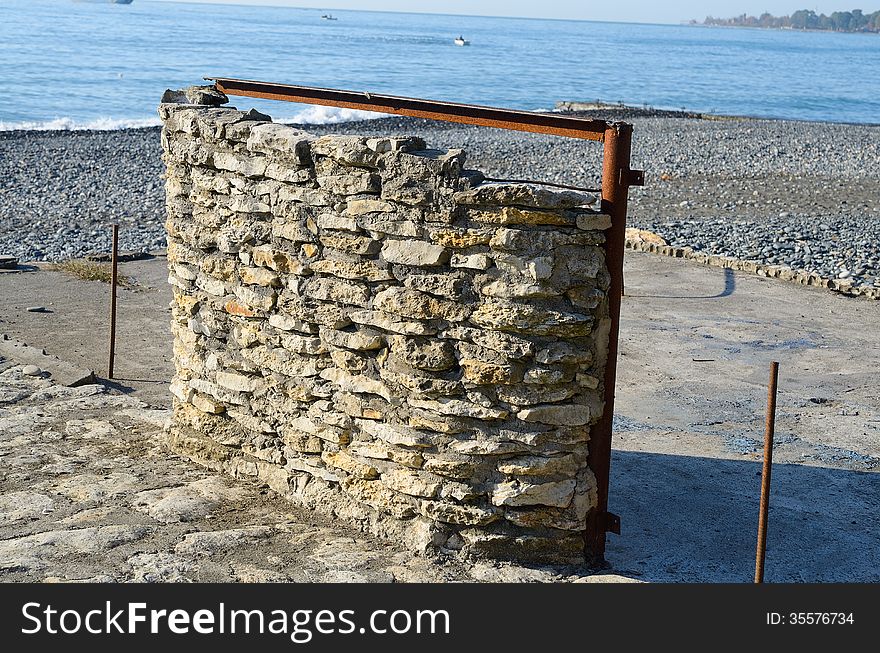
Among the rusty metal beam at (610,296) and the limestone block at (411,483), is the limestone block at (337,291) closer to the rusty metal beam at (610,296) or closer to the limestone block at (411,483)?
the limestone block at (411,483)

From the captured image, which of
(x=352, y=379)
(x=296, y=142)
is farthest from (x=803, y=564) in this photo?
(x=296, y=142)

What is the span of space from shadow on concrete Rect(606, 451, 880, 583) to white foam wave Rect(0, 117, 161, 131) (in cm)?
3337

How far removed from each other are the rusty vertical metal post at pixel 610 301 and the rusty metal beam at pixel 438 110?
0.46 feet

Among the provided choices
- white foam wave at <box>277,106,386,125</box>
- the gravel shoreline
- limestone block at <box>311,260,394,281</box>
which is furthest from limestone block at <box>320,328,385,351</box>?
white foam wave at <box>277,106,386,125</box>

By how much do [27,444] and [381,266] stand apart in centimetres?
353

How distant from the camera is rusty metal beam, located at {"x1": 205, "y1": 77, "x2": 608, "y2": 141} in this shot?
19.4 ft

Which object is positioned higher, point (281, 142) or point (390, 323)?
point (281, 142)

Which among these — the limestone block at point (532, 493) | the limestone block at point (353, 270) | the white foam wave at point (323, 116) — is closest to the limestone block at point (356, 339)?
the limestone block at point (353, 270)

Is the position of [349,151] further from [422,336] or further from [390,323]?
[422,336]

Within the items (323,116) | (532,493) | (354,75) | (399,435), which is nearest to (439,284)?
(399,435)

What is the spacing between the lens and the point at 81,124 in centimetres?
3884

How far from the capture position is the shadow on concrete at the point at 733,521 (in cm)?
609

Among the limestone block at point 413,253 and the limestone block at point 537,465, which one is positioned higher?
the limestone block at point 413,253

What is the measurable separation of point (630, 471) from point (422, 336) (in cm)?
252
